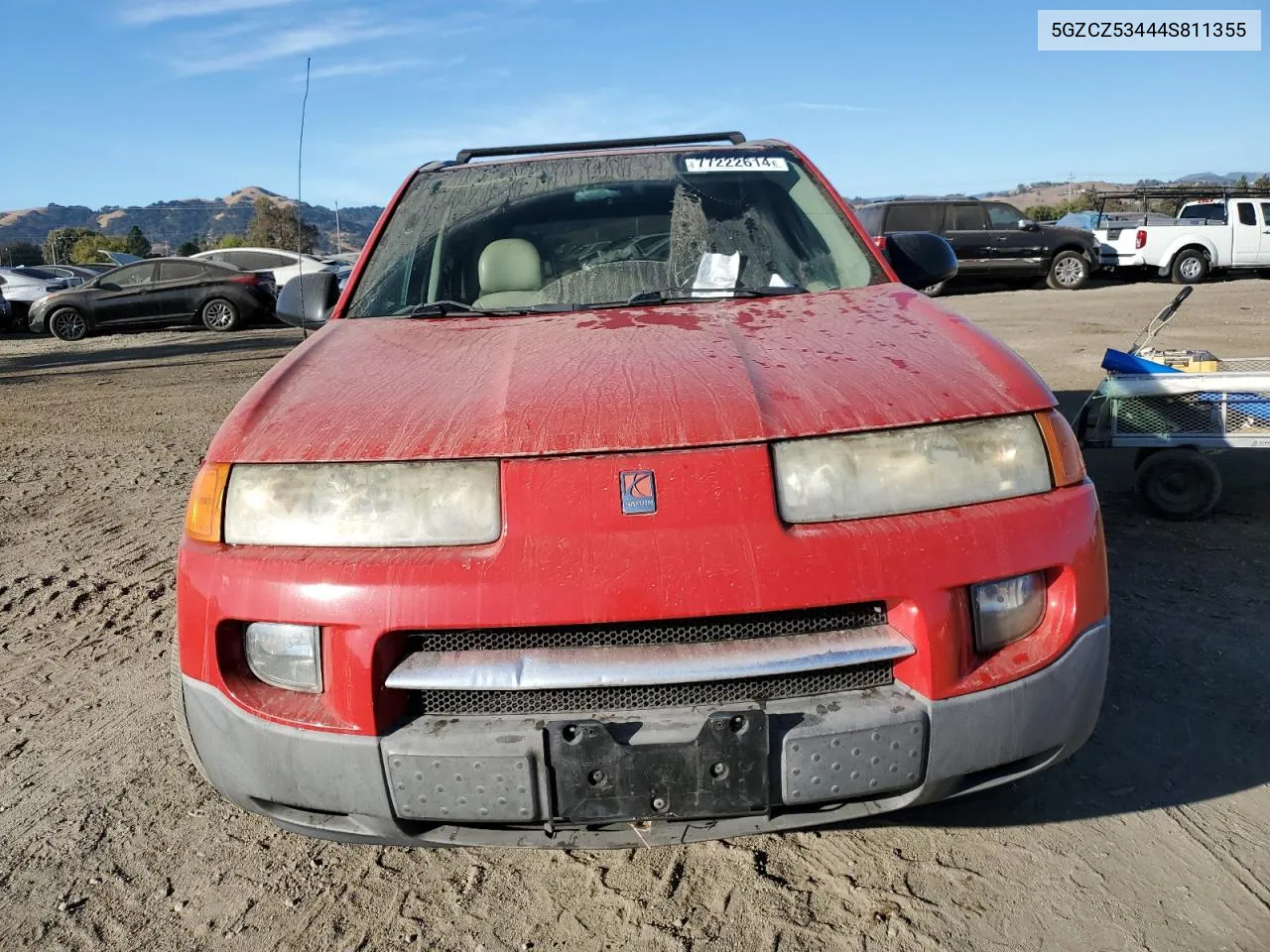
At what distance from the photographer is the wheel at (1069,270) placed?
59.6 ft

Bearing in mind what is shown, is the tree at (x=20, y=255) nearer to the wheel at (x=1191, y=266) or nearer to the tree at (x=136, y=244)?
the tree at (x=136, y=244)

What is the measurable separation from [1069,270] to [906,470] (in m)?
18.4

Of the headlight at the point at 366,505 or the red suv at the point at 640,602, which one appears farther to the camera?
the headlight at the point at 366,505

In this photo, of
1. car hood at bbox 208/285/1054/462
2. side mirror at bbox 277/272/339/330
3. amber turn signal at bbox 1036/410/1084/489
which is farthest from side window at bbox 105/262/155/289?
amber turn signal at bbox 1036/410/1084/489

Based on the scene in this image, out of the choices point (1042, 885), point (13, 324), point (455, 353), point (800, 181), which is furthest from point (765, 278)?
point (13, 324)

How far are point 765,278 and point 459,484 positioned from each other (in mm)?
1424

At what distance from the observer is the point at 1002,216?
18016 mm

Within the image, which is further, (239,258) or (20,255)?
(20,255)

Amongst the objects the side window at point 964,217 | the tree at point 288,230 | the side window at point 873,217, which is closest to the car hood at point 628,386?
the tree at point 288,230

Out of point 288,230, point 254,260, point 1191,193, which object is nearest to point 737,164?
point 288,230

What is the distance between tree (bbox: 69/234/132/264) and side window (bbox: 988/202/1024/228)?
45.2 m

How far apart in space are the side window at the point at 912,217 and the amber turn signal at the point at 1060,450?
16.0 m

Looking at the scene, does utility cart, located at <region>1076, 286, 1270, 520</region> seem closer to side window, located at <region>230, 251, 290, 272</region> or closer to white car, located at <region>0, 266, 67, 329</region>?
side window, located at <region>230, 251, 290, 272</region>

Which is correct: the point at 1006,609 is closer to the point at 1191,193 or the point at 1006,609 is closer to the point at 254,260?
the point at 254,260
